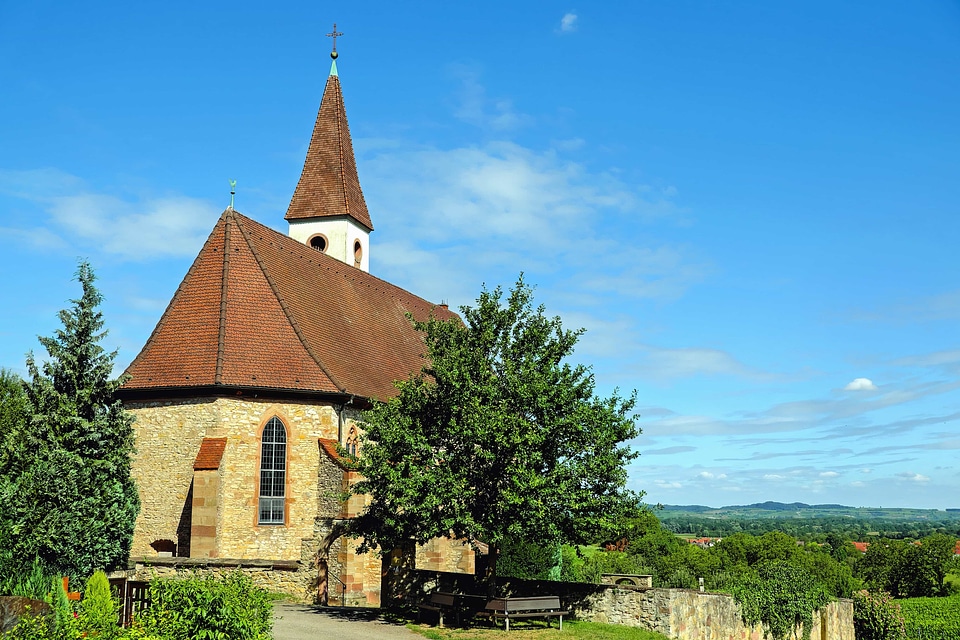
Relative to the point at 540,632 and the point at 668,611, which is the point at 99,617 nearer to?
the point at 540,632

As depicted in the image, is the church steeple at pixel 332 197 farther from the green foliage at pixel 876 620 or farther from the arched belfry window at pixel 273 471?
the green foliage at pixel 876 620

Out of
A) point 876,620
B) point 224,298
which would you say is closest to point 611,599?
point 224,298

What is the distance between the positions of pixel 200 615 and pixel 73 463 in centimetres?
1069

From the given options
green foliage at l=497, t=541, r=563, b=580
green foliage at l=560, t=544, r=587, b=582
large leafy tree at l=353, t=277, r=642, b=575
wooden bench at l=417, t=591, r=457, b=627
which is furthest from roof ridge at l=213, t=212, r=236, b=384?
green foliage at l=560, t=544, r=587, b=582

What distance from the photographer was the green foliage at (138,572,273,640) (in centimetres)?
1110

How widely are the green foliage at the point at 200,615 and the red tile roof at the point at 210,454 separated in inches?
518

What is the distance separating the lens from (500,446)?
64.9 feet

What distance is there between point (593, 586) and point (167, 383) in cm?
1427

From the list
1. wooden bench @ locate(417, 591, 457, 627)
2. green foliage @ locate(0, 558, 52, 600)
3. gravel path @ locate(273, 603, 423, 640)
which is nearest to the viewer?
green foliage @ locate(0, 558, 52, 600)

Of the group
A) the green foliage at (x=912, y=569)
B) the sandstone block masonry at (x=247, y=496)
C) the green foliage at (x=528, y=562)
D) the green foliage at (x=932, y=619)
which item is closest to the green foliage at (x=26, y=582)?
the sandstone block masonry at (x=247, y=496)

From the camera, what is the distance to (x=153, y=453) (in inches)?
1017

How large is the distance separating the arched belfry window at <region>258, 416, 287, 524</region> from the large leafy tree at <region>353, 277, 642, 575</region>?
5709 millimetres

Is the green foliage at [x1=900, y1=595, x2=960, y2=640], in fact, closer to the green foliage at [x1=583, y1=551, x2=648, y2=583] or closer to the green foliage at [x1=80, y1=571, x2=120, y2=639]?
the green foliage at [x1=583, y1=551, x2=648, y2=583]

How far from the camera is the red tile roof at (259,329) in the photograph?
2630cm
